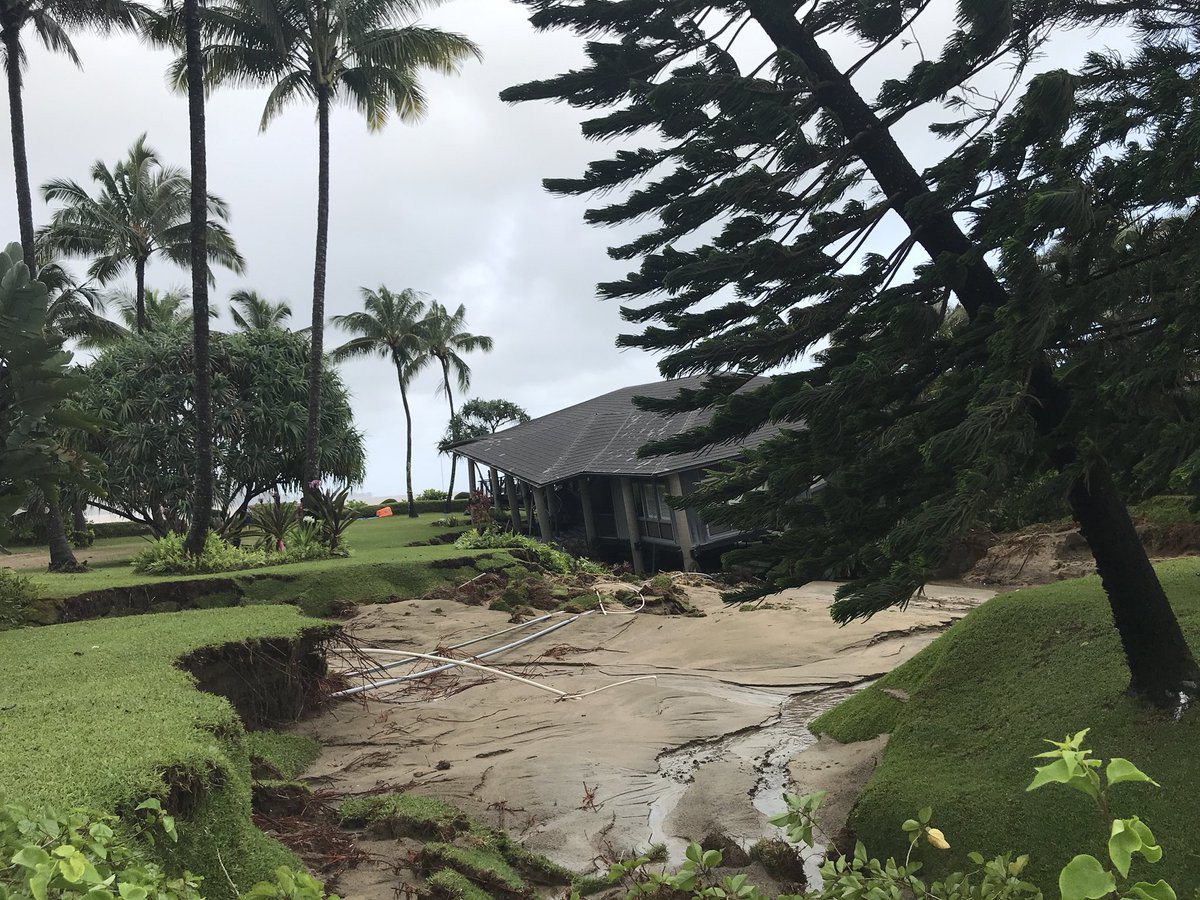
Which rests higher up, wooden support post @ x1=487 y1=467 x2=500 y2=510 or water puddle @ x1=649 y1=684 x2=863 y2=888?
wooden support post @ x1=487 y1=467 x2=500 y2=510

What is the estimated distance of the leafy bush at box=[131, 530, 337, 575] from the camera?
46.1 feet

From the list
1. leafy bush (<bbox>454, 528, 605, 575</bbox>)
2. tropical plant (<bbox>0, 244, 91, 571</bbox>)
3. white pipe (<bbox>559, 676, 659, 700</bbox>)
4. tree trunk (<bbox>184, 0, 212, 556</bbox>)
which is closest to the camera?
white pipe (<bbox>559, 676, 659, 700</bbox>)

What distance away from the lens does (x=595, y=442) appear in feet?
75.1

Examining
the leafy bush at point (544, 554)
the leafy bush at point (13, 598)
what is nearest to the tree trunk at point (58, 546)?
the leafy bush at point (13, 598)

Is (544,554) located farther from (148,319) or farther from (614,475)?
(148,319)

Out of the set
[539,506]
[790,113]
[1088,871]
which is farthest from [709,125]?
[539,506]

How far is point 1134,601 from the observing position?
182 inches

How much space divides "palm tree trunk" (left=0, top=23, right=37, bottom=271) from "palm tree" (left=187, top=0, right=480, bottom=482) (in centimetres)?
319

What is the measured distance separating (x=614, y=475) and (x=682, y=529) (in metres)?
2.49

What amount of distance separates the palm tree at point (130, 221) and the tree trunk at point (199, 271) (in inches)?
639

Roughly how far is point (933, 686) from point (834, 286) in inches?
106

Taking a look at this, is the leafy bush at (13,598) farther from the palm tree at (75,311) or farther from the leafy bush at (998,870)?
the palm tree at (75,311)

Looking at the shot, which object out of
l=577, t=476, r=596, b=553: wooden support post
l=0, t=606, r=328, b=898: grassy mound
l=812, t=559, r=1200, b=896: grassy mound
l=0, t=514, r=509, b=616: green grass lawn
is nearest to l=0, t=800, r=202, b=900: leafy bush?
l=0, t=606, r=328, b=898: grassy mound

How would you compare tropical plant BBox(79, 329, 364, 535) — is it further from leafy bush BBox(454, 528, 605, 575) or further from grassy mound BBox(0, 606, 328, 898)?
grassy mound BBox(0, 606, 328, 898)
